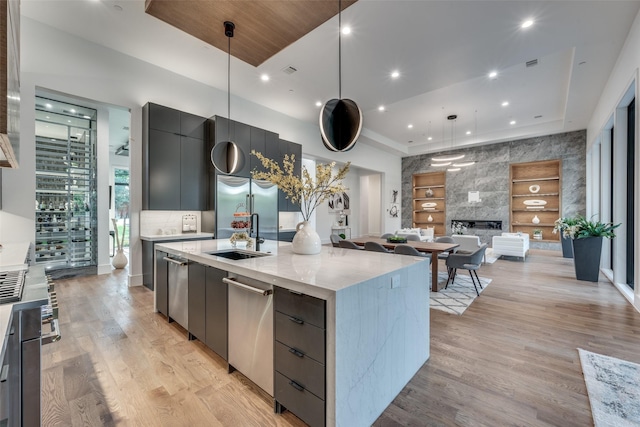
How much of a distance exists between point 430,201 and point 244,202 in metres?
8.96

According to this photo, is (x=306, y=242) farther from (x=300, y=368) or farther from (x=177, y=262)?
(x=177, y=262)


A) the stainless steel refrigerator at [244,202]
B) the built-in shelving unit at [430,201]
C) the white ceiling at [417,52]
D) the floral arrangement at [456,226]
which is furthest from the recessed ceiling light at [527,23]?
the built-in shelving unit at [430,201]

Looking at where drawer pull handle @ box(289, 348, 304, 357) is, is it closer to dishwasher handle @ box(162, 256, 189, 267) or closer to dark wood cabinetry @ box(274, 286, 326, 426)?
dark wood cabinetry @ box(274, 286, 326, 426)

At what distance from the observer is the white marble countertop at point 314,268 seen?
1469mm

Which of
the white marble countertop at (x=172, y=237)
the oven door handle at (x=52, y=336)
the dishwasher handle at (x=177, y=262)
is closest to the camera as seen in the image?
the oven door handle at (x=52, y=336)

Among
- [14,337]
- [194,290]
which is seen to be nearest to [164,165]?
[194,290]

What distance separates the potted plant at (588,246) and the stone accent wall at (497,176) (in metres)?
4.87

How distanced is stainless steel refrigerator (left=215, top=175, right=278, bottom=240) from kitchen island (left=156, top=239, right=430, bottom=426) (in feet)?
9.38

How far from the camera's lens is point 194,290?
253 centimetres

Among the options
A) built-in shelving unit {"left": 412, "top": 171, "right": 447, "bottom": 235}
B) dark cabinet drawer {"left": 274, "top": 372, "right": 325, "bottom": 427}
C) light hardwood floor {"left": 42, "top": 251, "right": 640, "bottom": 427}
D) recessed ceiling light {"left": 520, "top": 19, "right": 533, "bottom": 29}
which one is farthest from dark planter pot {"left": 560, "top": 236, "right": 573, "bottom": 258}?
dark cabinet drawer {"left": 274, "top": 372, "right": 325, "bottom": 427}

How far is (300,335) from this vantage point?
151 cm

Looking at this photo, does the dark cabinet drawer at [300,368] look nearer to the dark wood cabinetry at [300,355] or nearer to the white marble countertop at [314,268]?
the dark wood cabinetry at [300,355]

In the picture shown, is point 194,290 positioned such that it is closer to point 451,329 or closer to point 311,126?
point 451,329

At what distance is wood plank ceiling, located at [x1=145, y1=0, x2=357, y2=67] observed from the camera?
8.01 feet
